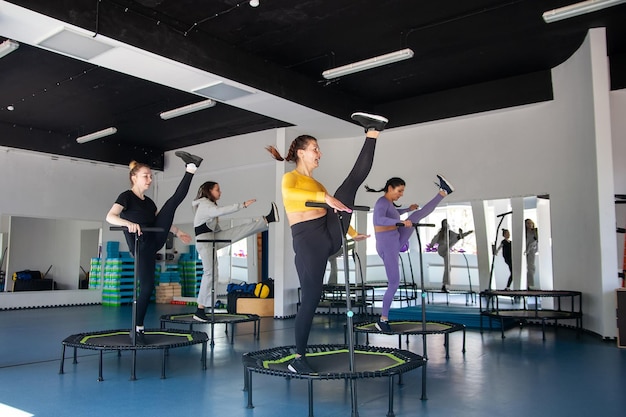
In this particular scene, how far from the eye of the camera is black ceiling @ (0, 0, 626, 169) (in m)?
5.62

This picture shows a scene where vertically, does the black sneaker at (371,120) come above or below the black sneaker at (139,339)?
above

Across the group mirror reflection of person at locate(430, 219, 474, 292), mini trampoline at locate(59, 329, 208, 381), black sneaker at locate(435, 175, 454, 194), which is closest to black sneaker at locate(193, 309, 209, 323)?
mini trampoline at locate(59, 329, 208, 381)

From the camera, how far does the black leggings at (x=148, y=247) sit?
14.6 feet

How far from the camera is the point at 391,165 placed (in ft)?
29.6

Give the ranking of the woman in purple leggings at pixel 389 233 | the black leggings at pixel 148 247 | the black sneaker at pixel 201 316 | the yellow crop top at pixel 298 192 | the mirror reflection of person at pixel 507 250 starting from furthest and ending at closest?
the mirror reflection of person at pixel 507 250
the black sneaker at pixel 201 316
the woman in purple leggings at pixel 389 233
the black leggings at pixel 148 247
the yellow crop top at pixel 298 192

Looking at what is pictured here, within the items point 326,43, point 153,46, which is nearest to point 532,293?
point 326,43

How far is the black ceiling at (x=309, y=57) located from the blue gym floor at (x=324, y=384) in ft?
10.8

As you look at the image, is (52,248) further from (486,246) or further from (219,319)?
(486,246)

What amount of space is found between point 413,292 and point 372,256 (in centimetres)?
98

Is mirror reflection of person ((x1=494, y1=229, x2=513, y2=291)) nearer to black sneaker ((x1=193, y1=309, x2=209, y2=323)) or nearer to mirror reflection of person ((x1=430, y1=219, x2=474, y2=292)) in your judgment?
mirror reflection of person ((x1=430, y1=219, x2=474, y2=292))

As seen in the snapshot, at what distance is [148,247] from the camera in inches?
178

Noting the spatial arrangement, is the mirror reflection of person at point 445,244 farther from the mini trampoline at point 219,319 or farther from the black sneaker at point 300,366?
the black sneaker at point 300,366

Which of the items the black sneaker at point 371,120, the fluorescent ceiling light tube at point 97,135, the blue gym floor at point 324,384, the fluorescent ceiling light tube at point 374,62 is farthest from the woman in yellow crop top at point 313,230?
the fluorescent ceiling light tube at point 97,135

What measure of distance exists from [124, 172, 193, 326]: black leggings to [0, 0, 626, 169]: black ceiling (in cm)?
203
